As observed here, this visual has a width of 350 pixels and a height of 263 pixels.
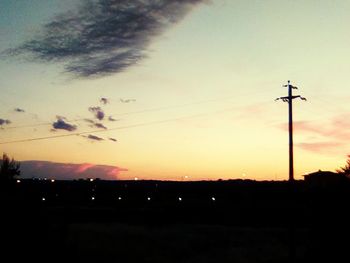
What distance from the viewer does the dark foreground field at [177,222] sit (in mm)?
23922

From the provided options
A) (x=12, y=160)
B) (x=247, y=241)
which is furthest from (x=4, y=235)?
(x=247, y=241)

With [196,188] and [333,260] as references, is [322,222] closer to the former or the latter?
[333,260]

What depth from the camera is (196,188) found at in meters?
67.8

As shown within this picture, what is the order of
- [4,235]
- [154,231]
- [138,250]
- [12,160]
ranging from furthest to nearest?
[154,231] < [12,160] < [138,250] < [4,235]

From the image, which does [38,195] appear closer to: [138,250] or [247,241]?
[138,250]

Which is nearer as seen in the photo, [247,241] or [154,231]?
[247,241]

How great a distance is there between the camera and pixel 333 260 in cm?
2591

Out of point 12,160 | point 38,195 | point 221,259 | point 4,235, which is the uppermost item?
point 12,160

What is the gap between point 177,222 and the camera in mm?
56125

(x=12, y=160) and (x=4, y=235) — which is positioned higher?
(x=12, y=160)

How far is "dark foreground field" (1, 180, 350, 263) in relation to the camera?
942 inches

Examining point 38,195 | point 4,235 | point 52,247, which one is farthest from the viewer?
point 38,195

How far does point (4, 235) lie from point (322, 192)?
19.1 metres

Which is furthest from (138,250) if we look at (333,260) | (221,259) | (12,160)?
(333,260)
